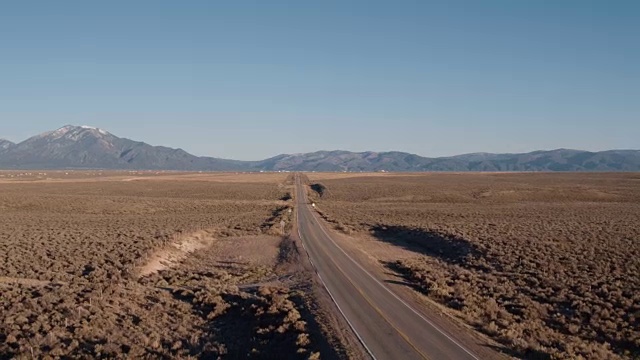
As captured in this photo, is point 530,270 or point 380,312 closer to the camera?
point 380,312

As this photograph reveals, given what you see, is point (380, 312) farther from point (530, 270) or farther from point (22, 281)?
point (22, 281)

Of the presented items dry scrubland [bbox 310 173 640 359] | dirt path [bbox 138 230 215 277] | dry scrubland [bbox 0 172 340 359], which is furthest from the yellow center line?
dirt path [bbox 138 230 215 277]

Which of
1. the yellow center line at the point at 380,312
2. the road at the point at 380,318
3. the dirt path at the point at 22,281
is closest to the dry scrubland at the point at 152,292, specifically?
the dirt path at the point at 22,281

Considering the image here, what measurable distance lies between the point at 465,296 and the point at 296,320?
9.54 metres

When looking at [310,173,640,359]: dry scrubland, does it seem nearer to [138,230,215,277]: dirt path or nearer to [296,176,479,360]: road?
[296,176,479,360]: road

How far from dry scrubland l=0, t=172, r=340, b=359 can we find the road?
60.8 inches

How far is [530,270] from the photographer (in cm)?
2908

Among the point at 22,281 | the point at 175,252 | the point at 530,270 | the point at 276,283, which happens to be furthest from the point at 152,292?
the point at 530,270

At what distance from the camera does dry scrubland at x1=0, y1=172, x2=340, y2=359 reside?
1611cm

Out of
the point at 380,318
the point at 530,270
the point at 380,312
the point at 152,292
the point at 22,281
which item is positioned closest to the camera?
the point at 380,318

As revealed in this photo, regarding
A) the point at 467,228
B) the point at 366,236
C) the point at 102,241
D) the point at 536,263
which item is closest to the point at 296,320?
the point at 536,263

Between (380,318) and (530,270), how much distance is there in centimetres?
1421

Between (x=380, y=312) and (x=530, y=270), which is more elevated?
(x=380, y=312)

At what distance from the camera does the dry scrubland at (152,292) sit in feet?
52.9
